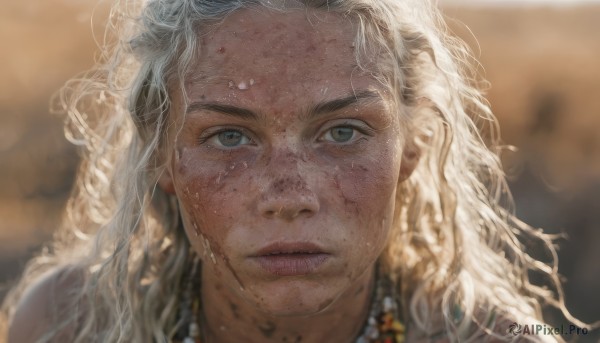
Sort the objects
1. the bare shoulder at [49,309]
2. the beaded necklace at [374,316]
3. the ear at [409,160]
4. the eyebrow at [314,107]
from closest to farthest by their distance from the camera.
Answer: the eyebrow at [314,107]
the ear at [409,160]
the beaded necklace at [374,316]
the bare shoulder at [49,309]

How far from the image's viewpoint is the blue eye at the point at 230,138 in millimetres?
2445

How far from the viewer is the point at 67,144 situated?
691 centimetres

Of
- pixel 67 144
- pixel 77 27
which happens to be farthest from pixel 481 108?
pixel 77 27

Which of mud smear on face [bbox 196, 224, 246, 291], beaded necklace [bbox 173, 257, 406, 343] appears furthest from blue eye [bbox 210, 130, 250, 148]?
beaded necklace [bbox 173, 257, 406, 343]

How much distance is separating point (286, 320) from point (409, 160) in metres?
0.64

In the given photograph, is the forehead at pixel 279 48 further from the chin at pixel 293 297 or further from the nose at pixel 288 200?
the chin at pixel 293 297

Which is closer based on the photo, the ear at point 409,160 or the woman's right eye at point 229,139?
the woman's right eye at point 229,139

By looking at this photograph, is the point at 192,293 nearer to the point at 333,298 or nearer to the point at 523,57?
the point at 333,298

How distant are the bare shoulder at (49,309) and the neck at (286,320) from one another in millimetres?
570

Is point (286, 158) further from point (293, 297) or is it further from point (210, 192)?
point (293, 297)

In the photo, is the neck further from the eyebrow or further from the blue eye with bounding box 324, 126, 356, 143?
the eyebrow

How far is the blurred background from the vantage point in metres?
5.54

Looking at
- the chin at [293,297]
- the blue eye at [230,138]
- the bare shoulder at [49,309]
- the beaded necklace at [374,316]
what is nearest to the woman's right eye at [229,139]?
the blue eye at [230,138]

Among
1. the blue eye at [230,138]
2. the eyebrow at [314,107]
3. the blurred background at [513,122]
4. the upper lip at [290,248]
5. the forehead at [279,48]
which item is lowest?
the upper lip at [290,248]
